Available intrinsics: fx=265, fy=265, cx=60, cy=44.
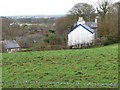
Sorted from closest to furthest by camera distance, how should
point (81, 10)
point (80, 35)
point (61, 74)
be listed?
point (61, 74), point (80, 35), point (81, 10)

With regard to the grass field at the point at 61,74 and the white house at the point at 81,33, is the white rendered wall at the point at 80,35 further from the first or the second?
the grass field at the point at 61,74

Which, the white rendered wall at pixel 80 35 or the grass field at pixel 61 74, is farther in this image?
the white rendered wall at pixel 80 35

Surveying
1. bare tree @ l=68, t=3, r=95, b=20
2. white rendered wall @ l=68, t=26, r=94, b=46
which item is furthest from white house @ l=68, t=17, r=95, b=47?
bare tree @ l=68, t=3, r=95, b=20

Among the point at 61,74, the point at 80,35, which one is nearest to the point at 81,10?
the point at 80,35

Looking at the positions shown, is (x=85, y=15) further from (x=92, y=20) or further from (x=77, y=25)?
(x=77, y=25)

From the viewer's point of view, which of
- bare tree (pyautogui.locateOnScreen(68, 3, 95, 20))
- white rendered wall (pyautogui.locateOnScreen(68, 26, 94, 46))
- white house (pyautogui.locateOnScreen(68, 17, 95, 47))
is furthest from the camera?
bare tree (pyautogui.locateOnScreen(68, 3, 95, 20))

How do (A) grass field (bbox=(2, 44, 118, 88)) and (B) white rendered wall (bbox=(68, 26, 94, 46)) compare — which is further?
(B) white rendered wall (bbox=(68, 26, 94, 46))

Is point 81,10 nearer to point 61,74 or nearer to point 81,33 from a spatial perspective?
point 81,33

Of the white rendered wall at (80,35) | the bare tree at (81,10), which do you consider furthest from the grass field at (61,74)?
the bare tree at (81,10)

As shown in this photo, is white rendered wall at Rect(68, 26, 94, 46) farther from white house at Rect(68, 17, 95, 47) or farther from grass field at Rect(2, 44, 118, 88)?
grass field at Rect(2, 44, 118, 88)

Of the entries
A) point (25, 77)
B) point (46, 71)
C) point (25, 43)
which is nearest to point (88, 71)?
point (46, 71)

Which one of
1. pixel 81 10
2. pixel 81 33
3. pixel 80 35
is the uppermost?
pixel 81 10

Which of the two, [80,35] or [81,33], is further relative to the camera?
[81,33]

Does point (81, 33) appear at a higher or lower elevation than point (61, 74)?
higher
